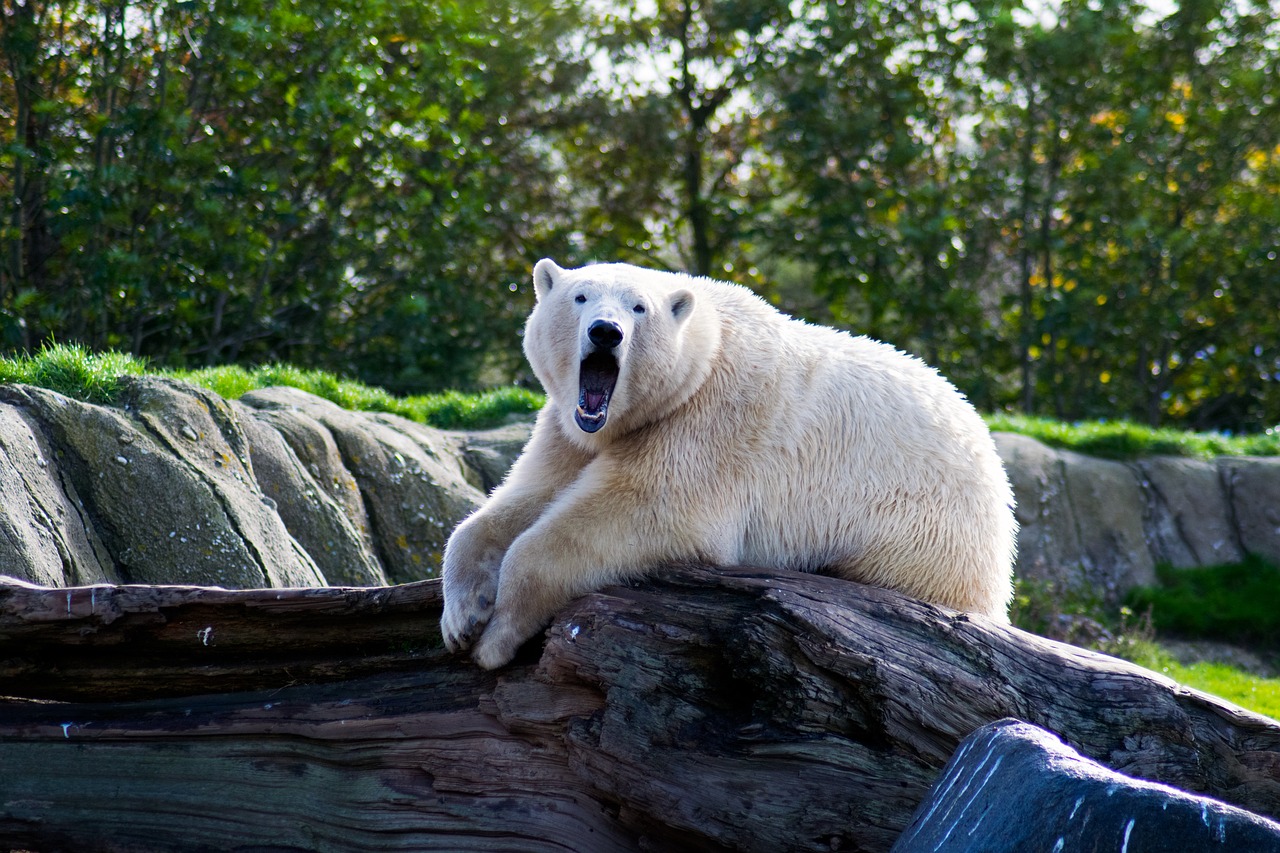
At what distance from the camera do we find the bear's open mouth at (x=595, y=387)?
3.91m

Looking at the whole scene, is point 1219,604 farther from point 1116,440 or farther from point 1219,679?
point 1116,440

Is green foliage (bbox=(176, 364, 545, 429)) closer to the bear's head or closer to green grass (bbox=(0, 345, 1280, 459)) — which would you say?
green grass (bbox=(0, 345, 1280, 459))

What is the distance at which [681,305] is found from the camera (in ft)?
13.6

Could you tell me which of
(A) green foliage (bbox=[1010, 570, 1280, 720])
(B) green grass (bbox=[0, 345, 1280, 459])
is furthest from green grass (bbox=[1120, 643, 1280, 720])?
(B) green grass (bbox=[0, 345, 1280, 459])

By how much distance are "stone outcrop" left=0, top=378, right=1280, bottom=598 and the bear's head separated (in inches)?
71.2

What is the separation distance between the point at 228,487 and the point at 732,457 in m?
2.48

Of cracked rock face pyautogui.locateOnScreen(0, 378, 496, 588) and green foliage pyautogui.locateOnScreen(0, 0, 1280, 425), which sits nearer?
cracked rock face pyautogui.locateOnScreen(0, 378, 496, 588)

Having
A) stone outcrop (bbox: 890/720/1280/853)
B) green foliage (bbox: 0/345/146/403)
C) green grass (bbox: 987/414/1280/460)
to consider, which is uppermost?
green foliage (bbox: 0/345/146/403)

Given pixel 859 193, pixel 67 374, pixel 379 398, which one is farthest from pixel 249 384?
pixel 859 193

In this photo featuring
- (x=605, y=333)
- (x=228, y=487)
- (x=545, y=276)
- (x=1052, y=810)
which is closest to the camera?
(x=1052, y=810)

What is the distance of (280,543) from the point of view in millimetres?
5219

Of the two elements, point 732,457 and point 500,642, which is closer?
point 500,642

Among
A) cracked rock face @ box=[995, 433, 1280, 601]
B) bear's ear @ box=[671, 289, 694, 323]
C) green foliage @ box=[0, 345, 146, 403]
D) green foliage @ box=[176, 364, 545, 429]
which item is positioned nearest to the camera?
bear's ear @ box=[671, 289, 694, 323]

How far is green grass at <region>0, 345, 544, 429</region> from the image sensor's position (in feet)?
17.0
